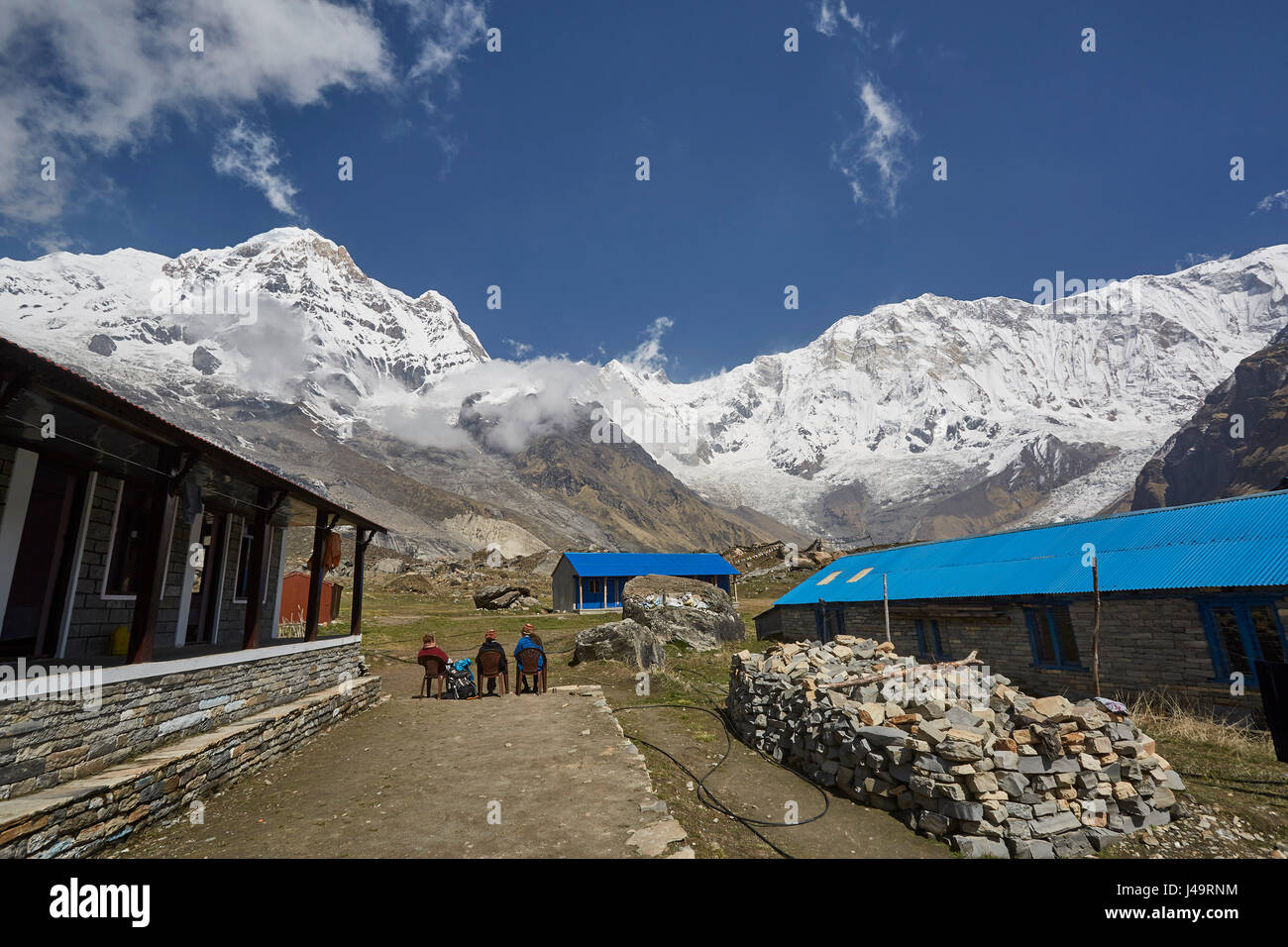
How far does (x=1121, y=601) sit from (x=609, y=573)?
38579 millimetres

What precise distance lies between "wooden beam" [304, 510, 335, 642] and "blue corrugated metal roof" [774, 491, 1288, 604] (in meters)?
20.5

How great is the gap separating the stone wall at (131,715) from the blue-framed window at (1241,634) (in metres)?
21.5

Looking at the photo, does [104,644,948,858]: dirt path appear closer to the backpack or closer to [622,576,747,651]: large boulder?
the backpack

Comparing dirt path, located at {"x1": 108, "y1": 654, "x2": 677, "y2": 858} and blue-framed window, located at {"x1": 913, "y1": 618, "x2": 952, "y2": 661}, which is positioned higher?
blue-framed window, located at {"x1": 913, "y1": 618, "x2": 952, "y2": 661}

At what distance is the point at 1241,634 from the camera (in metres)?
14.0

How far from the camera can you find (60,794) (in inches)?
247

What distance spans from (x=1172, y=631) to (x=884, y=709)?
10543 millimetres

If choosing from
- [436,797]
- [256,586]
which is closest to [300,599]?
[256,586]

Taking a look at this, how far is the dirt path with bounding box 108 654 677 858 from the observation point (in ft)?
22.2

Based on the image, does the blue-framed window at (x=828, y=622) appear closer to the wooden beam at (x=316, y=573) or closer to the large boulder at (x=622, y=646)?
the large boulder at (x=622, y=646)

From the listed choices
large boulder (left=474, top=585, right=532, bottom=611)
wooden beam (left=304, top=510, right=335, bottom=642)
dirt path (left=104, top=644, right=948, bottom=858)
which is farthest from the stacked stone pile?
large boulder (left=474, top=585, right=532, bottom=611)

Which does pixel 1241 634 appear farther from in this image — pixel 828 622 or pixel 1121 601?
pixel 828 622
